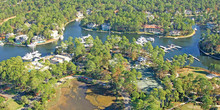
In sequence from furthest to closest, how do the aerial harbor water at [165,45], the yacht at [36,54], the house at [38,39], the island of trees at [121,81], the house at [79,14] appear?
the house at [79,14], the house at [38,39], the yacht at [36,54], the aerial harbor water at [165,45], the island of trees at [121,81]

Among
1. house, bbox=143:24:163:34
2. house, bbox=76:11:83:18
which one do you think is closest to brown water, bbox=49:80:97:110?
house, bbox=143:24:163:34

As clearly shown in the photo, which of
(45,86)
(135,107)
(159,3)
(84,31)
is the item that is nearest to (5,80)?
(45,86)

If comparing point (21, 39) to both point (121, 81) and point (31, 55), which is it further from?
point (121, 81)

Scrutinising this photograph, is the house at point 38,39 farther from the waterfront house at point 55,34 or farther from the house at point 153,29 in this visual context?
the house at point 153,29

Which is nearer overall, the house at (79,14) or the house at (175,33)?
the house at (175,33)

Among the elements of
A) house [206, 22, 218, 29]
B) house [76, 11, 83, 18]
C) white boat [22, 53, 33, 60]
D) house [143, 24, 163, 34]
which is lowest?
white boat [22, 53, 33, 60]

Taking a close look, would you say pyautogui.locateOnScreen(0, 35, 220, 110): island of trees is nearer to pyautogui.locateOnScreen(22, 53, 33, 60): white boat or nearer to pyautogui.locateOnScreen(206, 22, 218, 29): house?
pyautogui.locateOnScreen(22, 53, 33, 60): white boat

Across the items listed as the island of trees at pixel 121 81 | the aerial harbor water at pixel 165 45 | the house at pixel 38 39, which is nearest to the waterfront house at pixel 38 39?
the house at pixel 38 39

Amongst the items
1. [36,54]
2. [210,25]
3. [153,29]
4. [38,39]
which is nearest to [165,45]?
[153,29]

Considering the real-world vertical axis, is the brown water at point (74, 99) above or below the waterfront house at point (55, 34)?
below

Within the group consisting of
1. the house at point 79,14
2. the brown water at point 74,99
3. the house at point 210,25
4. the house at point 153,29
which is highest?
the house at point 79,14
